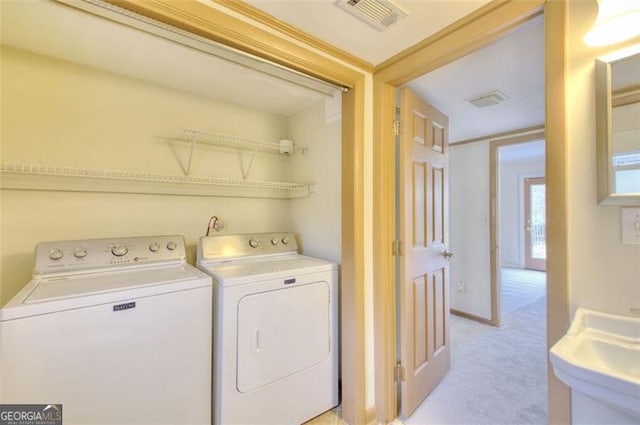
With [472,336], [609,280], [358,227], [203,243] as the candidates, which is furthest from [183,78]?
[472,336]

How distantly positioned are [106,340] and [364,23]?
1856 mm

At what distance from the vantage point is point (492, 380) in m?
2.09

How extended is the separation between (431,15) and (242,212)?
6.23 ft

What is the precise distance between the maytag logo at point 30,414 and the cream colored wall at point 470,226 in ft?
11.6

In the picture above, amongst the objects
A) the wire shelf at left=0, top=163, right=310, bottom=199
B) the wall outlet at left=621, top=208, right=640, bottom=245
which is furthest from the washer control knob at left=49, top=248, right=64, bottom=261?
the wall outlet at left=621, top=208, right=640, bottom=245

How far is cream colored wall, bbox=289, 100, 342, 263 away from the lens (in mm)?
1959

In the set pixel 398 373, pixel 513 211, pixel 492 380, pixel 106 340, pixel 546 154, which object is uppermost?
pixel 546 154

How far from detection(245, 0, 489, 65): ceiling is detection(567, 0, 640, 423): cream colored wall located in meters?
0.47

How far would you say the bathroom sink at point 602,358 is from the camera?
0.70 metres

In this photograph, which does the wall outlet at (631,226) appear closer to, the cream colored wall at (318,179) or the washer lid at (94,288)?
the cream colored wall at (318,179)

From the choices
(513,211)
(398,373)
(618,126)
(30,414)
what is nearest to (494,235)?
(398,373)

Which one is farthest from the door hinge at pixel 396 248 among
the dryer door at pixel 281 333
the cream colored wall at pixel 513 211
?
the cream colored wall at pixel 513 211

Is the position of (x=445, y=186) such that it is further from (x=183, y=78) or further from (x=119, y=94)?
(x=119, y=94)

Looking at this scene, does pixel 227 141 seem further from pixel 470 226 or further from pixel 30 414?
pixel 470 226
